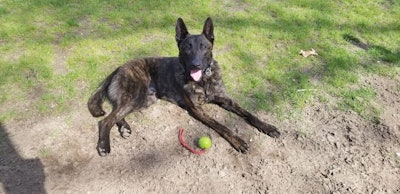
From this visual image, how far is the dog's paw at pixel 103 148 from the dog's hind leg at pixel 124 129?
0.25 m

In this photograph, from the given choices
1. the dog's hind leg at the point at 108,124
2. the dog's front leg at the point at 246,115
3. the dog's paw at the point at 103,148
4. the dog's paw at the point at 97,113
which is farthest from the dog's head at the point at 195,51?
the dog's paw at the point at 103,148

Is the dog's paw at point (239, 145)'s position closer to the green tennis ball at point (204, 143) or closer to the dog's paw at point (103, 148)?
the green tennis ball at point (204, 143)

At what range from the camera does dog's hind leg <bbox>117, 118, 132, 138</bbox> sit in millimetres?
4211

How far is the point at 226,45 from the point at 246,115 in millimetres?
2026

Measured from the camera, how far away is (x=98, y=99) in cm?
462

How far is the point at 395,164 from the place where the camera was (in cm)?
389

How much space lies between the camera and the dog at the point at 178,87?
4312 mm

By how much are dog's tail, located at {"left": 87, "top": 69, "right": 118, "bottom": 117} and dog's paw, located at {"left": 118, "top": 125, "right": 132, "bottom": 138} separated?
39cm

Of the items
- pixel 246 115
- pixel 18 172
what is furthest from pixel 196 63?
pixel 18 172

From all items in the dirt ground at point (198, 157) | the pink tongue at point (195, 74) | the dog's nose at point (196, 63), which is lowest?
the dirt ground at point (198, 157)

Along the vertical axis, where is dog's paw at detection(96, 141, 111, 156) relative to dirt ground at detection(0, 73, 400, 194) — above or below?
above

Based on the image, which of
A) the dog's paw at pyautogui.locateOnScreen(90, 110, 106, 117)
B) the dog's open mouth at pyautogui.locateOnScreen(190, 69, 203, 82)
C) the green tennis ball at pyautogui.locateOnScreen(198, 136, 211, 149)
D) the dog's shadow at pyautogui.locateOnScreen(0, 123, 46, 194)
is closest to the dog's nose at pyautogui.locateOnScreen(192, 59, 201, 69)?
the dog's open mouth at pyautogui.locateOnScreen(190, 69, 203, 82)

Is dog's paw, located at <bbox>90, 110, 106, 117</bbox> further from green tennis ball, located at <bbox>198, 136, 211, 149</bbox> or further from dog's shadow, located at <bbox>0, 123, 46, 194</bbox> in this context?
green tennis ball, located at <bbox>198, 136, 211, 149</bbox>

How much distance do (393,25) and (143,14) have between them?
4842mm
